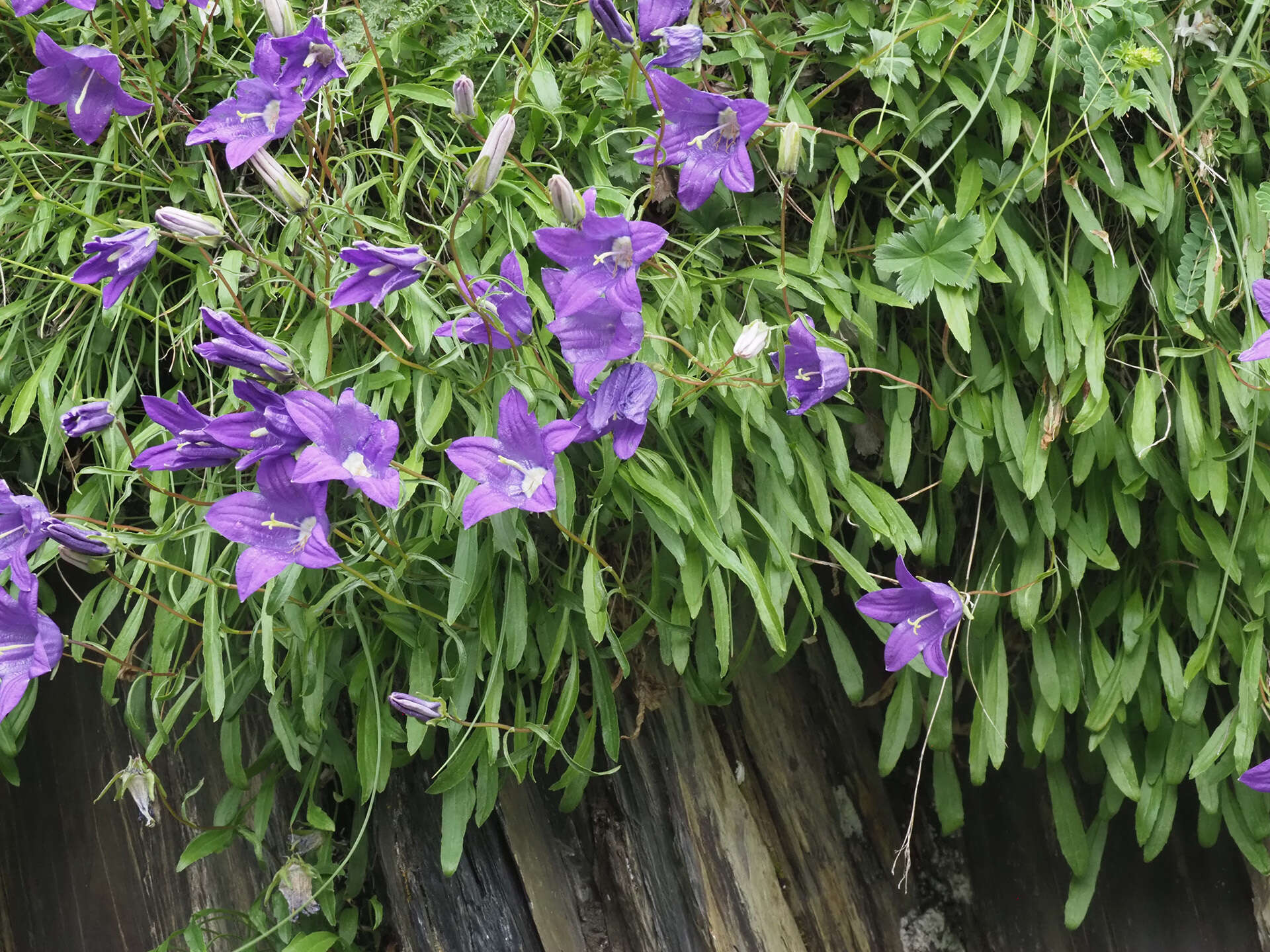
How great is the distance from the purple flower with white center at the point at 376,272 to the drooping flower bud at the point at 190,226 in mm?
195

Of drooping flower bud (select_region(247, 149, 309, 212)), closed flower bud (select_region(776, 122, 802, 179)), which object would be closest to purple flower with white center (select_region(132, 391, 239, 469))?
drooping flower bud (select_region(247, 149, 309, 212))

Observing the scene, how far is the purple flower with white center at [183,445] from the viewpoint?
3.84 ft

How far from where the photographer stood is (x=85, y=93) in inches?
56.9

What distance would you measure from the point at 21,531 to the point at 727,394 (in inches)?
38.5

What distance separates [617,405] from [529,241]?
43cm

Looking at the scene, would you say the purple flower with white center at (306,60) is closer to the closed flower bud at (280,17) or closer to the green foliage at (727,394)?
the closed flower bud at (280,17)

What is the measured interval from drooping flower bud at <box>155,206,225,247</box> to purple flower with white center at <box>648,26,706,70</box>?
0.63 metres

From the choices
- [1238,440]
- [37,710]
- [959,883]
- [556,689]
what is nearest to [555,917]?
[556,689]

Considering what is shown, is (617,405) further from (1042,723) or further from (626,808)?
(1042,723)

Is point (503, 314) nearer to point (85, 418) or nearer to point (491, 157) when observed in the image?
point (491, 157)

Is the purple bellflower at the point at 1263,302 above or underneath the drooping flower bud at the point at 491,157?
underneath

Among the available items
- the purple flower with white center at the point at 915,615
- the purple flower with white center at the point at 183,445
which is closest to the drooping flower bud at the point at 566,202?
the purple flower with white center at the point at 183,445

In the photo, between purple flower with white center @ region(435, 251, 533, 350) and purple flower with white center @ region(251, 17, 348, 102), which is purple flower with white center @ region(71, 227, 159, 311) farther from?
purple flower with white center @ region(435, 251, 533, 350)

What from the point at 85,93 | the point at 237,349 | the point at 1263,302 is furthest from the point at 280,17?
the point at 1263,302
